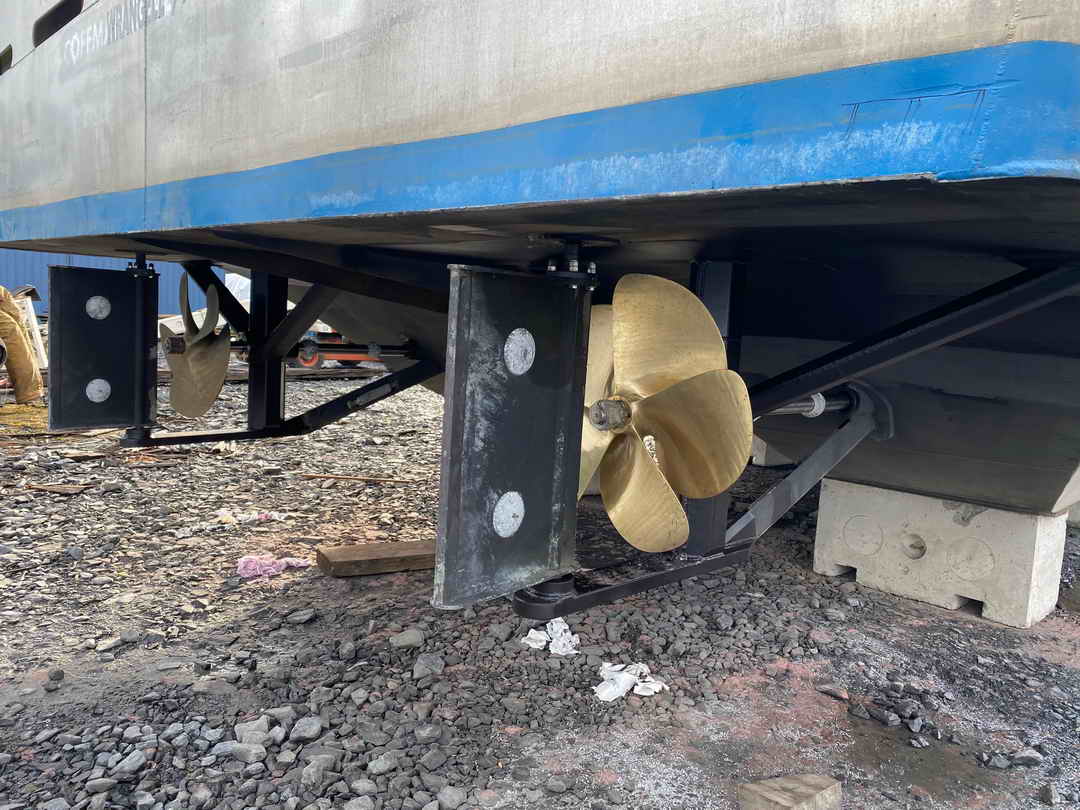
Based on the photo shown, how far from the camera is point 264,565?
4086 millimetres

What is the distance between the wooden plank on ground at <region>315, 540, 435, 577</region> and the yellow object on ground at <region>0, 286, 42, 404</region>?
215 inches

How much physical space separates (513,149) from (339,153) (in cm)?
66

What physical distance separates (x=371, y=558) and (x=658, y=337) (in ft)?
6.71

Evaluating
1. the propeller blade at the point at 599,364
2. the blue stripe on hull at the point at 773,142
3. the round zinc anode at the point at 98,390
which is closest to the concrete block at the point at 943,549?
the propeller blade at the point at 599,364

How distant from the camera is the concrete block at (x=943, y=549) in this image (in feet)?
12.2

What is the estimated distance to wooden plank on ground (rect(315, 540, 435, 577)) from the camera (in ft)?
13.0

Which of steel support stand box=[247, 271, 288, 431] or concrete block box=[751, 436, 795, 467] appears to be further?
concrete block box=[751, 436, 795, 467]

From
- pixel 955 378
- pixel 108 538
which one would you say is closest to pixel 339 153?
pixel 955 378

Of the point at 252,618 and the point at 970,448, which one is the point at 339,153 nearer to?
the point at 252,618

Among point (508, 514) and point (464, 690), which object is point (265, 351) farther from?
point (508, 514)

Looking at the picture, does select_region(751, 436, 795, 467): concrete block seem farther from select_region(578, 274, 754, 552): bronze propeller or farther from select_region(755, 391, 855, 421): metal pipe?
Result: select_region(578, 274, 754, 552): bronze propeller

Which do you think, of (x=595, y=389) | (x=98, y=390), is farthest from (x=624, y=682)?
(x=98, y=390)

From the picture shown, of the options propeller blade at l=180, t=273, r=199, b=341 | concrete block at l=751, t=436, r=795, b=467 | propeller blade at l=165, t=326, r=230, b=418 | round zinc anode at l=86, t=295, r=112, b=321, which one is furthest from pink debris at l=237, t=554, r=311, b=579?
concrete block at l=751, t=436, r=795, b=467

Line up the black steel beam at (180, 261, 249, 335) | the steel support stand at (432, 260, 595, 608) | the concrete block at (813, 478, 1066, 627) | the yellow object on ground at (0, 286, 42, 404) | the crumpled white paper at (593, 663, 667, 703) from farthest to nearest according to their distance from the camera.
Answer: the yellow object on ground at (0, 286, 42, 404) → the black steel beam at (180, 261, 249, 335) → the concrete block at (813, 478, 1066, 627) → the crumpled white paper at (593, 663, 667, 703) → the steel support stand at (432, 260, 595, 608)
